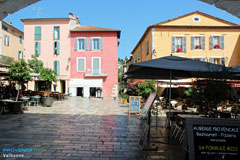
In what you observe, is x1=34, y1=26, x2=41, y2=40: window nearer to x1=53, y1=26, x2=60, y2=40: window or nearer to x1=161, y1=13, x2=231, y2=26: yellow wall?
x1=53, y1=26, x2=60, y2=40: window

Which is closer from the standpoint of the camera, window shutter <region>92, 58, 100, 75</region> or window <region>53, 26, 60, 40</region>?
window shutter <region>92, 58, 100, 75</region>

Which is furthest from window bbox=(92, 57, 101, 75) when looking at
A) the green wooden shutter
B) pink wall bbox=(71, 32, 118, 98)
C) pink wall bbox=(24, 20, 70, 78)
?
the green wooden shutter

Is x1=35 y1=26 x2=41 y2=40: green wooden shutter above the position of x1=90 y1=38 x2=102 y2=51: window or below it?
above

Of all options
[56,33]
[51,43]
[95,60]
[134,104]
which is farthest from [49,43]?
[134,104]

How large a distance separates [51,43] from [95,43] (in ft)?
18.3

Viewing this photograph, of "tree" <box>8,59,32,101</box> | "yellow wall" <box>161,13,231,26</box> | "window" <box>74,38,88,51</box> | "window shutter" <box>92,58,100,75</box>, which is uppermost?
"yellow wall" <box>161,13,231,26</box>

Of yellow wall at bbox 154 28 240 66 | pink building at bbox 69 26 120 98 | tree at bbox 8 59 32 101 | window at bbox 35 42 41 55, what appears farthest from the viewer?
window at bbox 35 42 41 55

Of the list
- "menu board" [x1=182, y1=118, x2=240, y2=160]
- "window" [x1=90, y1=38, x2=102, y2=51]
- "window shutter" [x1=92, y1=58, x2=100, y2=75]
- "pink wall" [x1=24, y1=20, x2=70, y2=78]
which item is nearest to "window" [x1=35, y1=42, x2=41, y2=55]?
"pink wall" [x1=24, y1=20, x2=70, y2=78]

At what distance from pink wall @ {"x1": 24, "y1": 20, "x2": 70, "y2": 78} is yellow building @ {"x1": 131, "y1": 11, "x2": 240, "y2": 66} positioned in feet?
36.0

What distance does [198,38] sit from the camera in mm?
17922

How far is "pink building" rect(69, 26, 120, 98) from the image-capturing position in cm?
2250

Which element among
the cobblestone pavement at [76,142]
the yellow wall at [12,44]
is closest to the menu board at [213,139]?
the cobblestone pavement at [76,142]

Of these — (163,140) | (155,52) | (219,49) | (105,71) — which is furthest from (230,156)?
(105,71)

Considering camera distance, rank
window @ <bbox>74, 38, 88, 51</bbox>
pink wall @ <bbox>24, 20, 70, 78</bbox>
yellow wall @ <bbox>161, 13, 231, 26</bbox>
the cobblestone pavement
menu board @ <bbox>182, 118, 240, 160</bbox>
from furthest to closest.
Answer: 1. pink wall @ <bbox>24, 20, 70, 78</bbox>
2. window @ <bbox>74, 38, 88, 51</bbox>
3. yellow wall @ <bbox>161, 13, 231, 26</bbox>
4. the cobblestone pavement
5. menu board @ <bbox>182, 118, 240, 160</bbox>
